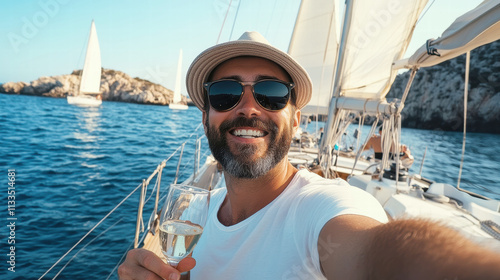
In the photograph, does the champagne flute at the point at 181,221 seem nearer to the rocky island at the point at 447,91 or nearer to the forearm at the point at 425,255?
the forearm at the point at 425,255

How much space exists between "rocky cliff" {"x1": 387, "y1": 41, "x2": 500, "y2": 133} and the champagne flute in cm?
4397

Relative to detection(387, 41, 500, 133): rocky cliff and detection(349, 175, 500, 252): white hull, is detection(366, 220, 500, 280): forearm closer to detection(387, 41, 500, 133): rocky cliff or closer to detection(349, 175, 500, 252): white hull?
detection(349, 175, 500, 252): white hull

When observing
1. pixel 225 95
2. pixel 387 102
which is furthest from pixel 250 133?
pixel 387 102

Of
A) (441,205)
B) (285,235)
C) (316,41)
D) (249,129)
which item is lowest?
(441,205)

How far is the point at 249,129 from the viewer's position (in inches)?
56.6

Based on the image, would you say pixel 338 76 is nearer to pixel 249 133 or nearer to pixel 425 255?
pixel 249 133

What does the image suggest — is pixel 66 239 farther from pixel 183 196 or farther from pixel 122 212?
pixel 183 196

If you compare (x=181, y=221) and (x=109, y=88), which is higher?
(x=109, y=88)

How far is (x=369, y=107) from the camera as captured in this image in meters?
4.41

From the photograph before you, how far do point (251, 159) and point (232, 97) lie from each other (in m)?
0.36

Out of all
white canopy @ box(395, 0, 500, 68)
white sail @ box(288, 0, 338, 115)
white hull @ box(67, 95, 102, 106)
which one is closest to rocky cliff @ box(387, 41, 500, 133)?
white sail @ box(288, 0, 338, 115)

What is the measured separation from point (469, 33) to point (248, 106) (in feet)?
6.57

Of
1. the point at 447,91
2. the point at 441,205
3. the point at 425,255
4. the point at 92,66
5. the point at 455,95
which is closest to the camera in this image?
the point at 425,255

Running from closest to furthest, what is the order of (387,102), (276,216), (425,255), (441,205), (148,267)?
(425,255)
(148,267)
(276,216)
(441,205)
(387,102)
